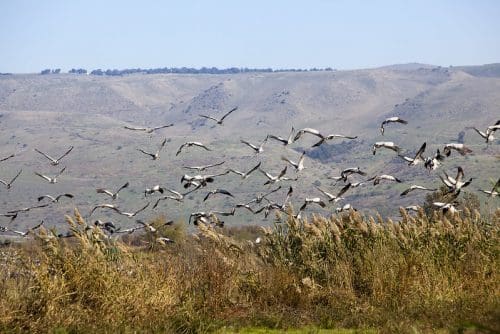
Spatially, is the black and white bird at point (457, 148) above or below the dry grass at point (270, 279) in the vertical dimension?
above

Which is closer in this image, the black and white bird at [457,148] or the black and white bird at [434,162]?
the black and white bird at [457,148]

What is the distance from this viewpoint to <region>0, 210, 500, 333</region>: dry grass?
43.1 ft

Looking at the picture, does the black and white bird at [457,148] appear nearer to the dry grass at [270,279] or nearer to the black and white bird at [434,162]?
the black and white bird at [434,162]

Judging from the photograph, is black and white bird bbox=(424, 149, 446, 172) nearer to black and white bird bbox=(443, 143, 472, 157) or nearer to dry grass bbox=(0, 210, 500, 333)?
black and white bird bbox=(443, 143, 472, 157)

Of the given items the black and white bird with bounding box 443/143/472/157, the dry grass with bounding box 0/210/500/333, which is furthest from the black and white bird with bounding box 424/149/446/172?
the dry grass with bounding box 0/210/500/333


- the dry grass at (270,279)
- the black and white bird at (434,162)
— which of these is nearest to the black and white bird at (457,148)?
the black and white bird at (434,162)

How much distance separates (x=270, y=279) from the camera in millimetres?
15781

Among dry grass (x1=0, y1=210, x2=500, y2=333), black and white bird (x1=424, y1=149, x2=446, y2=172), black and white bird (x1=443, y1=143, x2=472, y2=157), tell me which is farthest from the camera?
black and white bird (x1=424, y1=149, x2=446, y2=172)

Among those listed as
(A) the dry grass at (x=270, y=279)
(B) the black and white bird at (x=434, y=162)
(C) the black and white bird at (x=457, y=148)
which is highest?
(C) the black and white bird at (x=457, y=148)

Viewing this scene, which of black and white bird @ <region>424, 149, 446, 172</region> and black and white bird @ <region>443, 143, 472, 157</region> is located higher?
black and white bird @ <region>443, 143, 472, 157</region>

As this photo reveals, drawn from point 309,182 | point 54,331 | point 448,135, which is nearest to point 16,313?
point 54,331

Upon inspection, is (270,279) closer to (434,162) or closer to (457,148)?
(434,162)

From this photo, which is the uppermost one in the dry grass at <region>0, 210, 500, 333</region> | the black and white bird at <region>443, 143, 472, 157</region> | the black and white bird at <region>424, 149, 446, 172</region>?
the black and white bird at <region>443, 143, 472, 157</region>

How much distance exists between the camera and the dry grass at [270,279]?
13141mm
